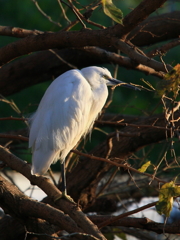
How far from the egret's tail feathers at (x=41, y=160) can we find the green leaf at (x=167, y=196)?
69cm

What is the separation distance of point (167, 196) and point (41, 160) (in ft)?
2.45

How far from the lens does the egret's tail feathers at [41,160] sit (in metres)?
1.78

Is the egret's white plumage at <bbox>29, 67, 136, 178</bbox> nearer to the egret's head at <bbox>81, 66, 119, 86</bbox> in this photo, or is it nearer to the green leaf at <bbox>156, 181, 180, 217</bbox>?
the egret's head at <bbox>81, 66, 119, 86</bbox>

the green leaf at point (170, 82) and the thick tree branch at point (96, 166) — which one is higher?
the green leaf at point (170, 82)

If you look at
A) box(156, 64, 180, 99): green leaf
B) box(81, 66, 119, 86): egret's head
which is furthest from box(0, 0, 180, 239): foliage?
box(81, 66, 119, 86): egret's head

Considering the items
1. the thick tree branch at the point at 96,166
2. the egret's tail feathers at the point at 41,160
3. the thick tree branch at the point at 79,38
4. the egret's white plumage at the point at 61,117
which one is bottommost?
the thick tree branch at the point at 96,166

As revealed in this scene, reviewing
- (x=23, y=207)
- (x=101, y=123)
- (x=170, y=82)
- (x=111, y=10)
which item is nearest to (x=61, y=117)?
(x=101, y=123)

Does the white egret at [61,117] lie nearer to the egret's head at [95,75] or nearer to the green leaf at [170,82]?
the egret's head at [95,75]

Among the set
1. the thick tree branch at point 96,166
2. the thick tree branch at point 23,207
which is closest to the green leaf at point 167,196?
the thick tree branch at point 23,207

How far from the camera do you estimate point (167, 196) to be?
1.26 m

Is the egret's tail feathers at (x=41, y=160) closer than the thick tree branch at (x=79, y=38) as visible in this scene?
No

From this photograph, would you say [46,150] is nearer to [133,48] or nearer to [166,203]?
[133,48]

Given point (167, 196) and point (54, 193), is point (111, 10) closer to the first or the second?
point (167, 196)

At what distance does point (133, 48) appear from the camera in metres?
1.67
